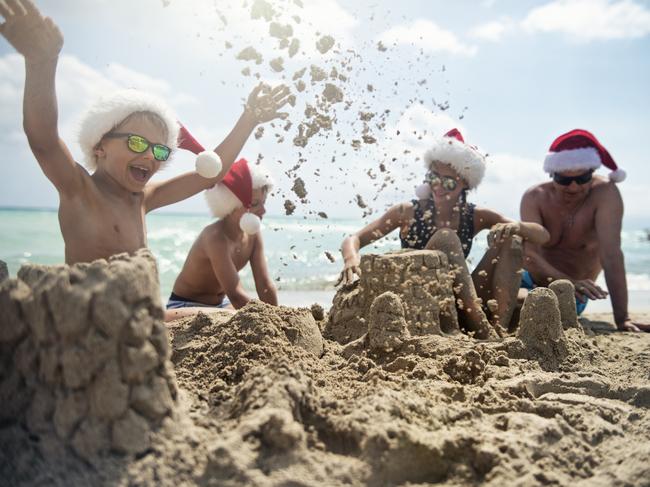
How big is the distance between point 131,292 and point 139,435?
0.36 meters

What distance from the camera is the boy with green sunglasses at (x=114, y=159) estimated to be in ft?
8.48

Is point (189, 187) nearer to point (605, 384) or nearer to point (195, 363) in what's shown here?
point (195, 363)

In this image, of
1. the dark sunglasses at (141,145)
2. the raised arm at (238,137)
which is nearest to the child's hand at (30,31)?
the dark sunglasses at (141,145)

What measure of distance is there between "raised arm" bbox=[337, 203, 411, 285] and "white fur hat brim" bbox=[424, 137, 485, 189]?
51 centimetres

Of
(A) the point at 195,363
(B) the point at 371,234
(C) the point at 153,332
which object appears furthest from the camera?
(B) the point at 371,234

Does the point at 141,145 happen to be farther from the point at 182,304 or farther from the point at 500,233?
the point at 500,233

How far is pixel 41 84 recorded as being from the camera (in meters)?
2.28

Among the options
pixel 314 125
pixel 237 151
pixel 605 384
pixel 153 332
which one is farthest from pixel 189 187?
pixel 605 384

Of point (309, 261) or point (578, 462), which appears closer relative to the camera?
point (578, 462)

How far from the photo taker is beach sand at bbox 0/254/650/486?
135 cm

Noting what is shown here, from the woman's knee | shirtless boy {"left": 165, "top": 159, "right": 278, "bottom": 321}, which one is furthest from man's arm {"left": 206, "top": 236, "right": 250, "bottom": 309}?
the woman's knee

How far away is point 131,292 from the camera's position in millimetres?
1412

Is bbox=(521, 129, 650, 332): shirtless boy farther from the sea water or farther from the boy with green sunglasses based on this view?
the boy with green sunglasses

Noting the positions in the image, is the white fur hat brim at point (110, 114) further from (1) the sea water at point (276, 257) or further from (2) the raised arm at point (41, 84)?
(1) the sea water at point (276, 257)
